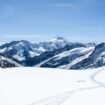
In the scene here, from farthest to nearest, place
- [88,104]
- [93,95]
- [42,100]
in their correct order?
[93,95]
[42,100]
[88,104]

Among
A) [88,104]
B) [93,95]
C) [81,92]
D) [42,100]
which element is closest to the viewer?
[88,104]

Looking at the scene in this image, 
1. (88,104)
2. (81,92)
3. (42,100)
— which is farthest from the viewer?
(81,92)

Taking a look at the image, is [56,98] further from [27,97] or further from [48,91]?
[48,91]

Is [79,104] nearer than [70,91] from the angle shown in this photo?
Yes

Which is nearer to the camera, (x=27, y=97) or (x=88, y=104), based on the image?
(x=88, y=104)

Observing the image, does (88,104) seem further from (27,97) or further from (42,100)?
(27,97)

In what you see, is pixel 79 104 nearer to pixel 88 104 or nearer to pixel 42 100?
pixel 88 104

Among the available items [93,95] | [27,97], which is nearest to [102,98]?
[93,95]

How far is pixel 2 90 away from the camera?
25281 mm

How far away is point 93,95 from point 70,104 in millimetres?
3915

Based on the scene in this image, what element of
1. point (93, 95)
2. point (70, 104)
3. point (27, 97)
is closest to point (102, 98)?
point (93, 95)

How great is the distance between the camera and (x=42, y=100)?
2053 cm

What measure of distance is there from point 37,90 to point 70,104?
6.49 metres

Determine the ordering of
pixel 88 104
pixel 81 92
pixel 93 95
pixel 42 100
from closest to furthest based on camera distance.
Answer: pixel 88 104
pixel 42 100
pixel 93 95
pixel 81 92
